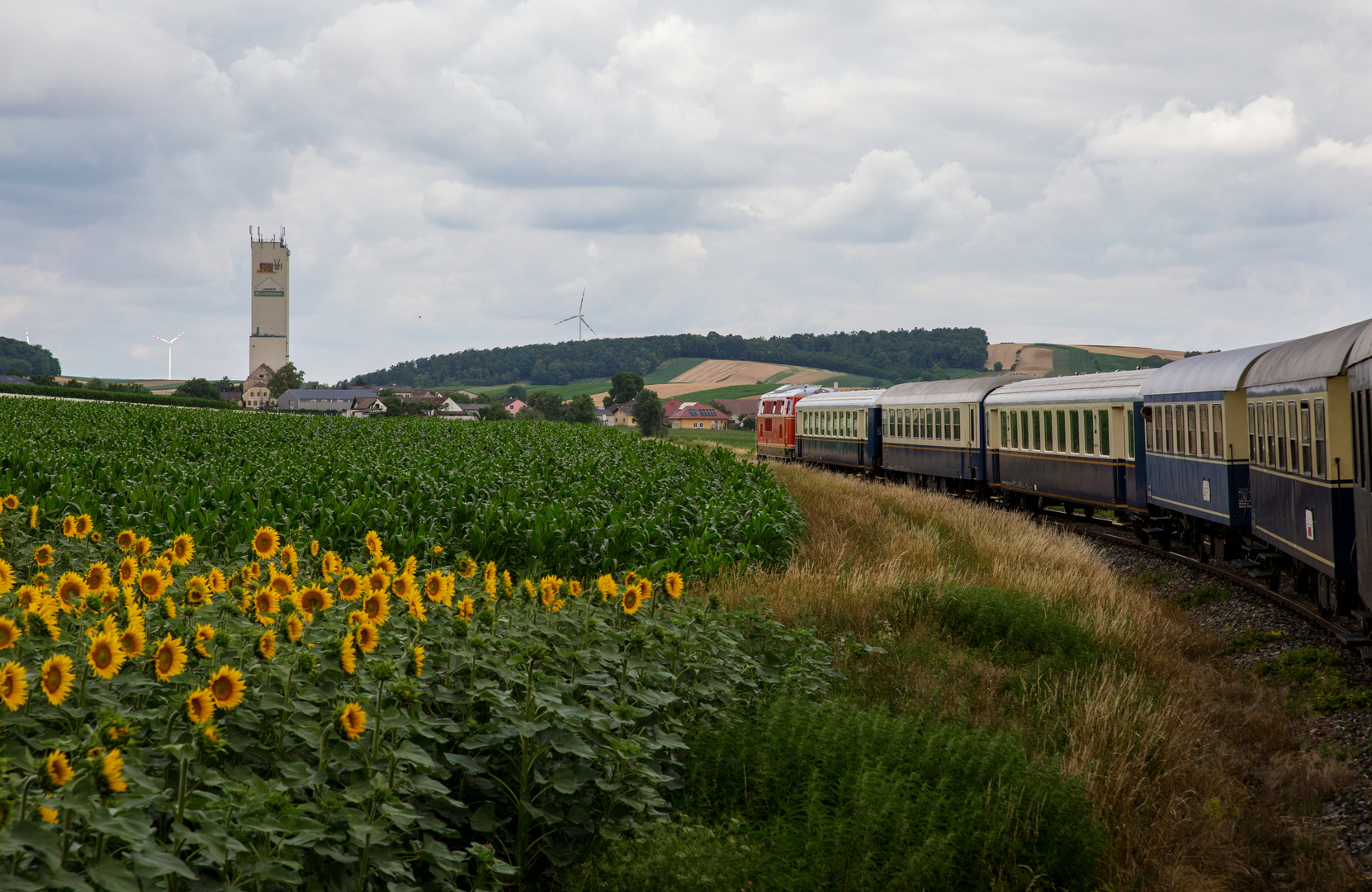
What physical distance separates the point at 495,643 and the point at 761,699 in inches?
77.5

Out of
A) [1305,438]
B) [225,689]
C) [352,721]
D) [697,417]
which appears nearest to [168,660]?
[225,689]

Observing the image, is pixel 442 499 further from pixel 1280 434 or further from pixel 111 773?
pixel 111 773

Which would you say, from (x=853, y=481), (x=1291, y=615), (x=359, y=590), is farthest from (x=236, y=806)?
(x=853, y=481)

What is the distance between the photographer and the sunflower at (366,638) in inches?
167

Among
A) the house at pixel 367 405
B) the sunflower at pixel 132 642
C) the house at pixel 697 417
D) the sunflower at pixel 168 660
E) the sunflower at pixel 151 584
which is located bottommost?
the sunflower at pixel 168 660

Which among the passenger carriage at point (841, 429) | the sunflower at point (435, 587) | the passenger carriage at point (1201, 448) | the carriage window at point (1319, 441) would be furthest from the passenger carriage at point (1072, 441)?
the sunflower at point (435, 587)

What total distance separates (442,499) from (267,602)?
10.7 m

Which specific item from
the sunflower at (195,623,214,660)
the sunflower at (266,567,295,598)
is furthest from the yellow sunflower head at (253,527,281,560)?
the sunflower at (195,623,214,660)

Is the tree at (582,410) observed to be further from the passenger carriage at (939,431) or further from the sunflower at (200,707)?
the sunflower at (200,707)

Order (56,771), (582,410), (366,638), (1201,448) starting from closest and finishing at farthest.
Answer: (56,771), (366,638), (1201,448), (582,410)

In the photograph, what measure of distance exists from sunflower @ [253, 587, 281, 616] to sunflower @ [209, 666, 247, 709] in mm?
1167

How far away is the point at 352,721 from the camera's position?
3.63 m

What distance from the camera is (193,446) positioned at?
23.3 meters

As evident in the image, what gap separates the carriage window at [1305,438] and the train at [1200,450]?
1.1 inches
